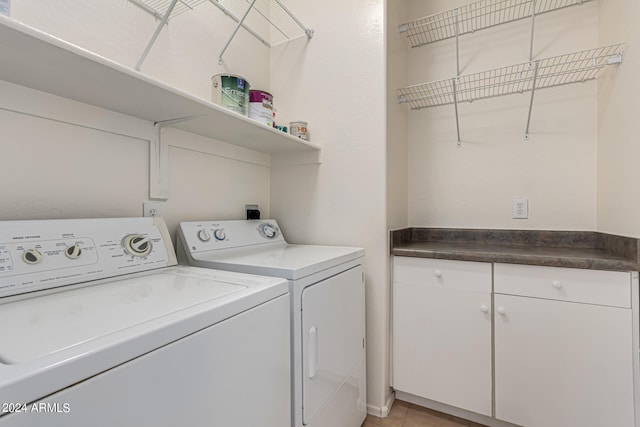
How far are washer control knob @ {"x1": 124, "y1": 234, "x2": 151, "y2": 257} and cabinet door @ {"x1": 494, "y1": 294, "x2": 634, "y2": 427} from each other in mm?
1548

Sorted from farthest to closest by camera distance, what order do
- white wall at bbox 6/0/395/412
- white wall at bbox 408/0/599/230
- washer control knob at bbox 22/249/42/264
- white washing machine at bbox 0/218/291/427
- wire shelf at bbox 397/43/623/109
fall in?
white wall at bbox 408/0/599/230 < wire shelf at bbox 397/43/623/109 < white wall at bbox 6/0/395/412 < washer control knob at bbox 22/249/42/264 < white washing machine at bbox 0/218/291/427

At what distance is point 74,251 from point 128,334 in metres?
0.56

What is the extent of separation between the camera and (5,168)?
894 millimetres

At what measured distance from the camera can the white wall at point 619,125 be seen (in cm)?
124

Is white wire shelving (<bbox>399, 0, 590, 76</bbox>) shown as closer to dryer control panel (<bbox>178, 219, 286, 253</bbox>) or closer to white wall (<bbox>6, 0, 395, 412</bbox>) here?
white wall (<bbox>6, 0, 395, 412</bbox>)

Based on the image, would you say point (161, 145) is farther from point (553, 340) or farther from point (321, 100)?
point (553, 340)

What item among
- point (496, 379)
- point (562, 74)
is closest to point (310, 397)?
point (496, 379)

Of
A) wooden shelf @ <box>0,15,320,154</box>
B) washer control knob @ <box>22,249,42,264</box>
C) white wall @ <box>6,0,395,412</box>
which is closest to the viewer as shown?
wooden shelf @ <box>0,15,320,154</box>

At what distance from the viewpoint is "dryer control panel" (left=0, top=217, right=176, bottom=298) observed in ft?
2.60

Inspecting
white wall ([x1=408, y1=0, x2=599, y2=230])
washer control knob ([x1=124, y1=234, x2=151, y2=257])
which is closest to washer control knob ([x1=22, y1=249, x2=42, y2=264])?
washer control knob ([x1=124, y1=234, x2=151, y2=257])

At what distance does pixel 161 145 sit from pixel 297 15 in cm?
129

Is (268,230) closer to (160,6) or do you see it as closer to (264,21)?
(160,6)

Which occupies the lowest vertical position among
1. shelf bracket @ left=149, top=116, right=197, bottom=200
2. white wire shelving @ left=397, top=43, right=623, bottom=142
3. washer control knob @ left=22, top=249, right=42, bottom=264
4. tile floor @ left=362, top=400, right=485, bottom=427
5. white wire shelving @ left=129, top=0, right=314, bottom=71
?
tile floor @ left=362, top=400, right=485, bottom=427

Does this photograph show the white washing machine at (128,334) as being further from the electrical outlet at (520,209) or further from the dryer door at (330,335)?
the electrical outlet at (520,209)
